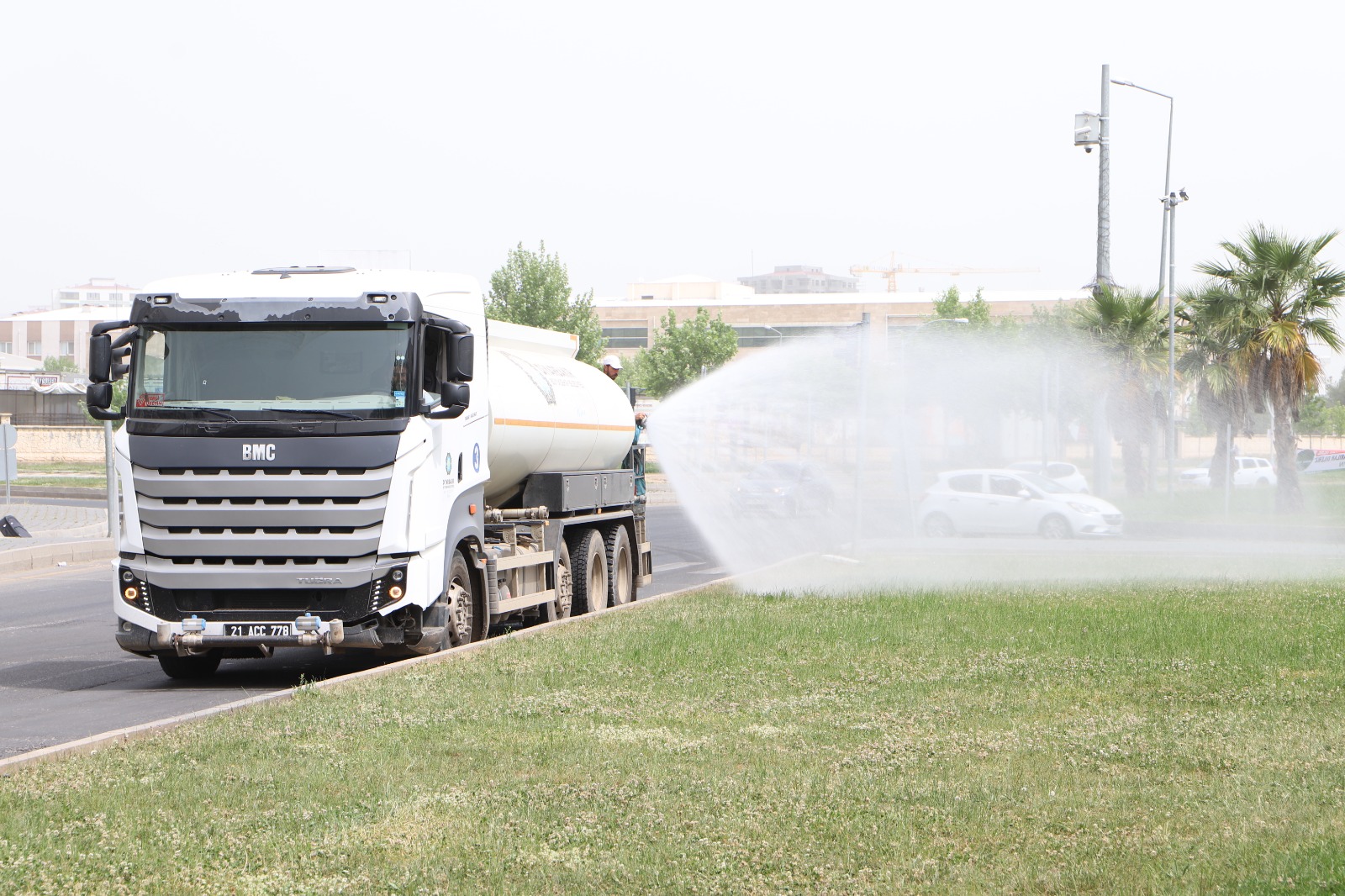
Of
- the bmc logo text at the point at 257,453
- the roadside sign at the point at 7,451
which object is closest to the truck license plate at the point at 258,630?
the bmc logo text at the point at 257,453

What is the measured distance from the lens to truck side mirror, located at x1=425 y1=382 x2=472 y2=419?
36.5 feet

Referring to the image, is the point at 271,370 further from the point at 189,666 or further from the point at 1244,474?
the point at 1244,474

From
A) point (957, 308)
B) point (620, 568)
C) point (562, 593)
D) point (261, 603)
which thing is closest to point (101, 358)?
point (261, 603)

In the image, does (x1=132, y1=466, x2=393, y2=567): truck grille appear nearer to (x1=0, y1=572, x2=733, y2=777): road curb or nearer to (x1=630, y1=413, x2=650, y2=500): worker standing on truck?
(x1=0, y1=572, x2=733, y2=777): road curb

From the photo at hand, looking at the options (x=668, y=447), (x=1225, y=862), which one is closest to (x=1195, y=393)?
(x=668, y=447)

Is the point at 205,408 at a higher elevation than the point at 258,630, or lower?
higher

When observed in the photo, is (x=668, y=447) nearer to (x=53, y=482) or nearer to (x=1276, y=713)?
(x=1276, y=713)

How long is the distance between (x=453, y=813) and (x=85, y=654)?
8.30 metres

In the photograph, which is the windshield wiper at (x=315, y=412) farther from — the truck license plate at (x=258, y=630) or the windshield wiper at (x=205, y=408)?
the truck license plate at (x=258, y=630)

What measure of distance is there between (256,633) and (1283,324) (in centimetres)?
2781

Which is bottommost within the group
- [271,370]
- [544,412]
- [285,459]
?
[285,459]

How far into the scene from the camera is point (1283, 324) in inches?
1310

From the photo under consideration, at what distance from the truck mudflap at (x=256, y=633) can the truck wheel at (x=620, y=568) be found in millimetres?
6106

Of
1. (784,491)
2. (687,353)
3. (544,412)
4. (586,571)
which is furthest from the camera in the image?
(687,353)
